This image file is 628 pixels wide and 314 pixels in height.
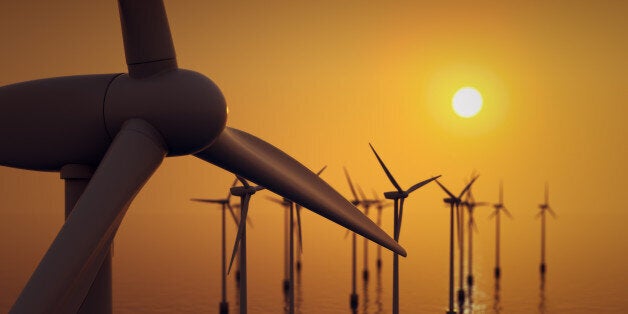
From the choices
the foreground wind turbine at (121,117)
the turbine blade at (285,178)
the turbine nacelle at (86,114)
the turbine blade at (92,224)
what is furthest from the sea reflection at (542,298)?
the turbine blade at (92,224)

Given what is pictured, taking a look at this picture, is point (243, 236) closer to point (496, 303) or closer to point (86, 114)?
point (86, 114)

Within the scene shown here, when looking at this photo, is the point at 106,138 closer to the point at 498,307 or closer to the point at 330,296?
the point at 498,307

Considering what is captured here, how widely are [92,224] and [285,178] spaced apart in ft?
25.1

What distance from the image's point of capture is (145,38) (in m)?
17.0

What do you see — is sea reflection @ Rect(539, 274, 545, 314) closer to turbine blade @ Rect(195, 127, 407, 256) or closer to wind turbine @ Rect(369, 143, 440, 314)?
wind turbine @ Rect(369, 143, 440, 314)

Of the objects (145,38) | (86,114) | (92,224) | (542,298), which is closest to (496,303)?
(542,298)

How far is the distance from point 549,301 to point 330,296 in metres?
43.0

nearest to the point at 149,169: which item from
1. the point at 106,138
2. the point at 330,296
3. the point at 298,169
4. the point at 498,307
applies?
the point at 106,138

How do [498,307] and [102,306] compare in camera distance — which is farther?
[498,307]

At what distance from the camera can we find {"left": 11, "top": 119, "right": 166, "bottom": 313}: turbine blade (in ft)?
43.8

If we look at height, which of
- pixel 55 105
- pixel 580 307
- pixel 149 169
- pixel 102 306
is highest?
pixel 55 105

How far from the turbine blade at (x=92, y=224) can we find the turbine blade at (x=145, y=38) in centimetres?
141

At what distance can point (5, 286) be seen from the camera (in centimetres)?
17238

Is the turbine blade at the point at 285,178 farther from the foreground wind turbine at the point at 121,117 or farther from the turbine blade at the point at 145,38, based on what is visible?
the turbine blade at the point at 145,38
